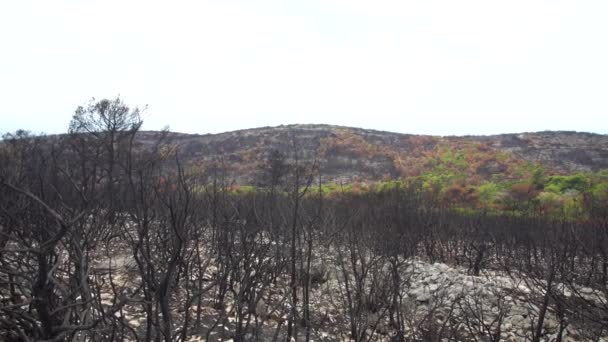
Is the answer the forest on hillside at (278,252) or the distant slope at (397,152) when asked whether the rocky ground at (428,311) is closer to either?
the forest on hillside at (278,252)

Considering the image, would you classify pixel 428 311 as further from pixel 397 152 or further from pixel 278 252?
pixel 397 152

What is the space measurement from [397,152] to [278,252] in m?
41.3

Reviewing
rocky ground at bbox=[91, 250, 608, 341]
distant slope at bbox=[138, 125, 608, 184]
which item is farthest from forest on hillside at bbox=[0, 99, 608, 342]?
distant slope at bbox=[138, 125, 608, 184]

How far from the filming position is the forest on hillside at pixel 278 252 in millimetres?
2434

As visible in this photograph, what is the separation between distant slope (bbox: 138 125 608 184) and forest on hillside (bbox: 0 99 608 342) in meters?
1.08

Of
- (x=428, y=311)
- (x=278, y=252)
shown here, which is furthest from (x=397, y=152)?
(x=428, y=311)

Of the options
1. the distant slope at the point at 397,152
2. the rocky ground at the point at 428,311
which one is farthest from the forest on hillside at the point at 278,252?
the distant slope at the point at 397,152

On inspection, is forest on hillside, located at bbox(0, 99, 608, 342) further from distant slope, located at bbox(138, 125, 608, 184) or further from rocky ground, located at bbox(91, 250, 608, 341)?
distant slope, located at bbox(138, 125, 608, 184)

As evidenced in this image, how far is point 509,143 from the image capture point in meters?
46.5

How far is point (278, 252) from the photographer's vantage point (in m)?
8.02

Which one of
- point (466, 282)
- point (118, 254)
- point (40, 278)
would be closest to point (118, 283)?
point (118, 254)

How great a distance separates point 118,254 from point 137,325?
5.39 m

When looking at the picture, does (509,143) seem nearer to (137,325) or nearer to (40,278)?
(137,325)

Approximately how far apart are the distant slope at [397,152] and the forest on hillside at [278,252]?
1.08m
